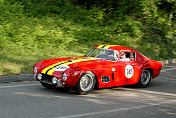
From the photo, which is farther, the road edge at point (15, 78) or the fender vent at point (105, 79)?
the road edge at point (15, 78)

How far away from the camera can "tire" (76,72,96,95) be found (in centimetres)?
803

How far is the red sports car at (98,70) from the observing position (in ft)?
25.9

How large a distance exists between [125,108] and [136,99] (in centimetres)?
116

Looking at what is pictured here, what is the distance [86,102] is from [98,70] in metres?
1.30

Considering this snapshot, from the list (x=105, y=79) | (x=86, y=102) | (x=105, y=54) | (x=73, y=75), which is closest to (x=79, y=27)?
(x=105, y=54)

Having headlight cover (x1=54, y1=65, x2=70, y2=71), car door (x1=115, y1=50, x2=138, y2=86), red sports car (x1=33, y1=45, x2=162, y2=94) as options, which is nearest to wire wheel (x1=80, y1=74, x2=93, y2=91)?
red sports car (x1=33, y1=45, x2=162, y2=94)

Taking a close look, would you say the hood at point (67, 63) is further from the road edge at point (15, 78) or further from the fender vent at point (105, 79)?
the road edge at point (15, 78)

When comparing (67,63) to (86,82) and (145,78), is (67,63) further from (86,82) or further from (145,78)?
(145,78)

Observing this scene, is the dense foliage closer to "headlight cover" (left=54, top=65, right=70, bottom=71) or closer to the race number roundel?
"headlight cover" (left=54, top=65, right=70, bottom=71)

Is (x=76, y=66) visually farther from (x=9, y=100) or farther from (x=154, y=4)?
(x=154, y=4)

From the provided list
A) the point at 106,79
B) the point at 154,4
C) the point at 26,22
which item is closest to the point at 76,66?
the point at 106,79

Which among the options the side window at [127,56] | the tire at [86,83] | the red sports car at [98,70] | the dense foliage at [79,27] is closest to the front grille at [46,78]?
the red sports car at [98,70]

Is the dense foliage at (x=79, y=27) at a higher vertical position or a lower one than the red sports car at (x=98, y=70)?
higher

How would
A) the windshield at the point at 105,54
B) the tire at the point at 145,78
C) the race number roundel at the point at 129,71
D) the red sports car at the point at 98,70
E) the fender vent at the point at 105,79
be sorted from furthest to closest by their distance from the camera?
1. the tire at the point at 145,78
2. the windshield at the point at 105,54
3. the race number roundel at the point at 129,71
4. the fender vent at the point at 105,79
5. the red sports car at the point at 98,70
